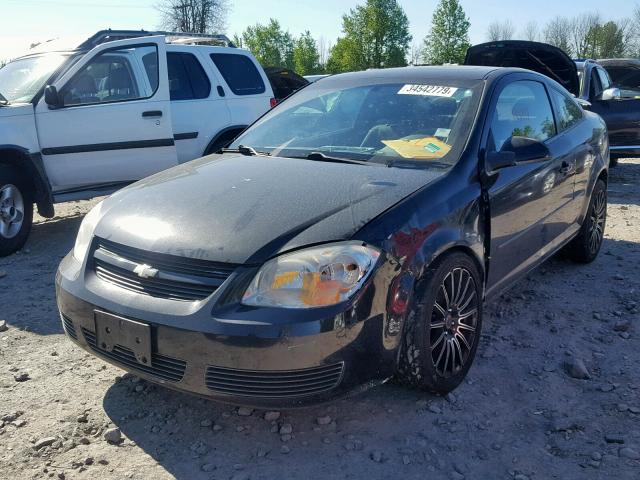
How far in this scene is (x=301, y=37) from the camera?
69000mm

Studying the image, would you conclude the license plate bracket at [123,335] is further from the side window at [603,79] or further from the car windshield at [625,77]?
the car windshield at [625,77]

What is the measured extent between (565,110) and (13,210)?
4899mm

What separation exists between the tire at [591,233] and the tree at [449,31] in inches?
2262

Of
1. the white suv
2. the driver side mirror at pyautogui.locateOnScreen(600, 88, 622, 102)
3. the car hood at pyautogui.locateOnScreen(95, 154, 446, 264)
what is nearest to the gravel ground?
the car hood at pyautogui.locateOnScreen(95, 154, 446, 264)

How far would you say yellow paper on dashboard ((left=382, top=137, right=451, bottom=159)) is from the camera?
322 centimetres

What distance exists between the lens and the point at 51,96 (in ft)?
18.8

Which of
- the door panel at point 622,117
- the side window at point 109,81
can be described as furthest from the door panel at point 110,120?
the door panel at point 622,117

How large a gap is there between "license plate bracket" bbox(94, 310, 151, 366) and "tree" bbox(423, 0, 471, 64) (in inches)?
2390

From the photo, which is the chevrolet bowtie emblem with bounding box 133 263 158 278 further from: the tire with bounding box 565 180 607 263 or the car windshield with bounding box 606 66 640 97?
the car windshield with bounding box 606 66 640 97

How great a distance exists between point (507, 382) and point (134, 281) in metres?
1.93

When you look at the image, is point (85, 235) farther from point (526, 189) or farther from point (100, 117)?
point (100, 117)

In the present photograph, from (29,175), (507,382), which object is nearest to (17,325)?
(29,175)

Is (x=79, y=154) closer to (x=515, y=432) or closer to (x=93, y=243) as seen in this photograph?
(x=93, y=243)

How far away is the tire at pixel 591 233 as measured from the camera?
4.94 meters
